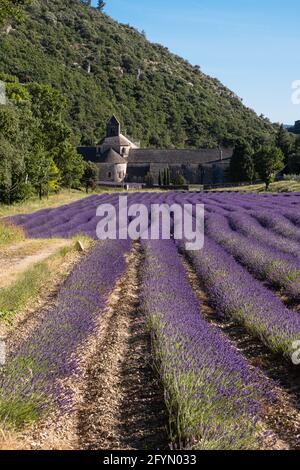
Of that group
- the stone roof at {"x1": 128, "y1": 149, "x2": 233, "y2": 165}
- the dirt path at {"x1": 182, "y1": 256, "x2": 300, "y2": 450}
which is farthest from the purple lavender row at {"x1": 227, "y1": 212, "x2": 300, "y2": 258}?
the stone roof at {"x1": 128, "y1": 149, "x2": 233, "y2": 165}

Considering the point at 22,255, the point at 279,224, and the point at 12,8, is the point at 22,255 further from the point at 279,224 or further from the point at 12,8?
the point at 279,224

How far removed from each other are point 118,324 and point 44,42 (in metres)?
96.6

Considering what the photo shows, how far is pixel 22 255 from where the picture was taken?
10844 millimetres

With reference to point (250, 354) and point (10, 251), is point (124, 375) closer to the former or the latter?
point (250, 354)

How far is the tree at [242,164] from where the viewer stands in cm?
5562

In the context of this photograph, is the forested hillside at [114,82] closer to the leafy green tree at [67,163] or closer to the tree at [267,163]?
the tree at [267,163]

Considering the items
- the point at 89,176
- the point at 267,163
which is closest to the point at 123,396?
the point at 89,176

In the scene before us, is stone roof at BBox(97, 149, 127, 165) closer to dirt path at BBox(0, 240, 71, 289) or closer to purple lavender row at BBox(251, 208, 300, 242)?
purple lavender row at BBox(251, 208, 300, 242)

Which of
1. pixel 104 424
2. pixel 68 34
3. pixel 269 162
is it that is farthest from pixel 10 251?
pixel 68 34

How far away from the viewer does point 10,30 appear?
83250 mm

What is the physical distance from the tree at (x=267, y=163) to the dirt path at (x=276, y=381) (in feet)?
138

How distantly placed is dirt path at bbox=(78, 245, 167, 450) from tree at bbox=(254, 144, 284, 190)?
42896mm

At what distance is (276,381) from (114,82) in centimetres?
10119

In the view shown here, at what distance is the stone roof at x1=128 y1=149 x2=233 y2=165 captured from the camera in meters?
70.1
